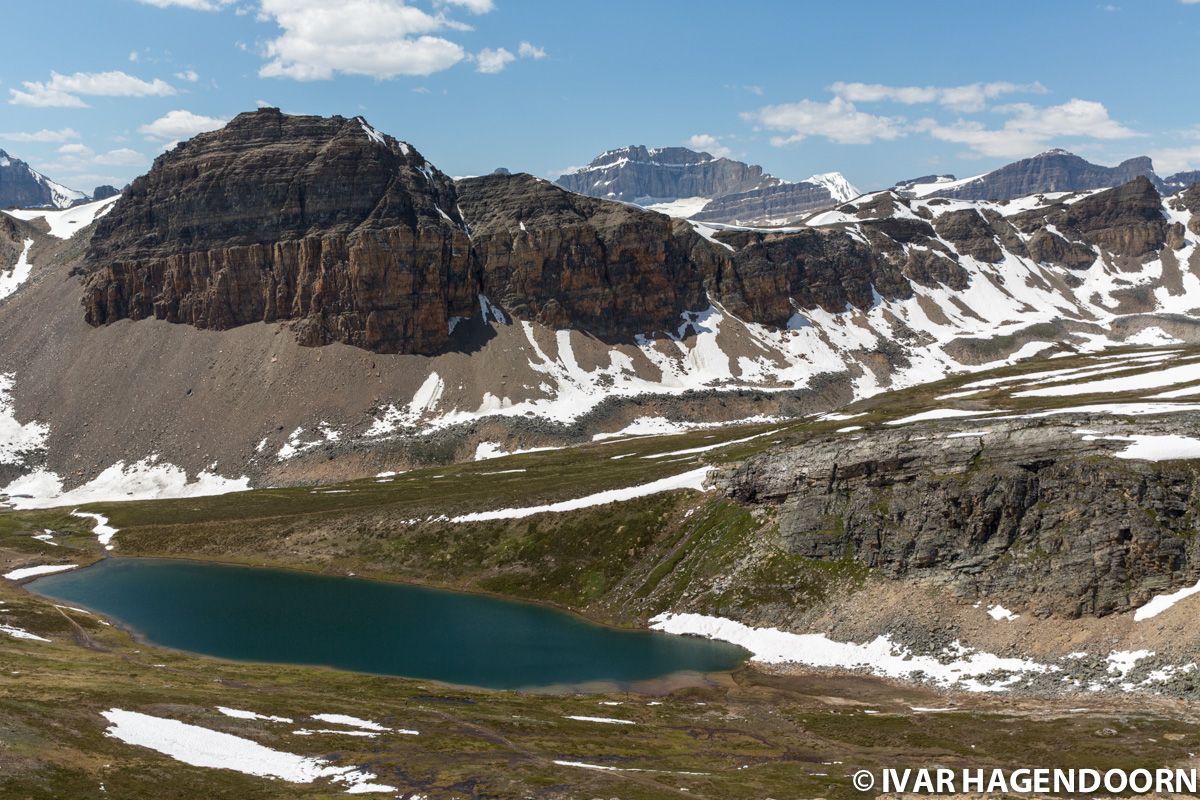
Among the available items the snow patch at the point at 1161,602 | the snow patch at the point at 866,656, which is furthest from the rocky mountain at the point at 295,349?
the snow patch at the point at 1161,602

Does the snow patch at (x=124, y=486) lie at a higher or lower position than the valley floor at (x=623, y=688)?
higher

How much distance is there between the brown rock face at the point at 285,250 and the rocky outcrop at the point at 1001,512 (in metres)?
117

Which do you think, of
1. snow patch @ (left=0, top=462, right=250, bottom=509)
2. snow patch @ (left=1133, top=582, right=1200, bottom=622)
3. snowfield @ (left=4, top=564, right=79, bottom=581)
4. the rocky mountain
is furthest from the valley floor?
the rocky mountain

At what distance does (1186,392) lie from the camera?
9644 centimetres

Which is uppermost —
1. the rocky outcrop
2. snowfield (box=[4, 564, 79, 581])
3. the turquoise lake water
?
the rocky outcrop

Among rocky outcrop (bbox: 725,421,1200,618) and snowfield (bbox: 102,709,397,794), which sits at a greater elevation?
rocky outcrop (bbox: 725,421,1200,618)

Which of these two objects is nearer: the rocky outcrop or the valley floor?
the valley floor

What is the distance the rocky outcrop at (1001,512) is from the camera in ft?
218

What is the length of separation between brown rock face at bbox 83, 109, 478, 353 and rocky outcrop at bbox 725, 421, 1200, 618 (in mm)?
116739

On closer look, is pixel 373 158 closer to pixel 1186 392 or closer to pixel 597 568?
pixel 597 568

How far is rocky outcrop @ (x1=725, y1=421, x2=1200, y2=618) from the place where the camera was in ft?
218

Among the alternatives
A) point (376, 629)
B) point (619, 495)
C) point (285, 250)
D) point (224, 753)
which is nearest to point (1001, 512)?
point (619, 495)

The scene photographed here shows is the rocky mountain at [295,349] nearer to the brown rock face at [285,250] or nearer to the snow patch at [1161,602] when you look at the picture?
the brown rock face at [285,250]

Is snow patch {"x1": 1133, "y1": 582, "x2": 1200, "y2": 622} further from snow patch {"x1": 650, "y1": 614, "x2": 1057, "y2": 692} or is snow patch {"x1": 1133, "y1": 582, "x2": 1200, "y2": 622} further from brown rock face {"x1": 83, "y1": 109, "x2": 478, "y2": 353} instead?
brown rock face {"x1": 83, "y1": 109, "x2": 478, "y2": 353}
